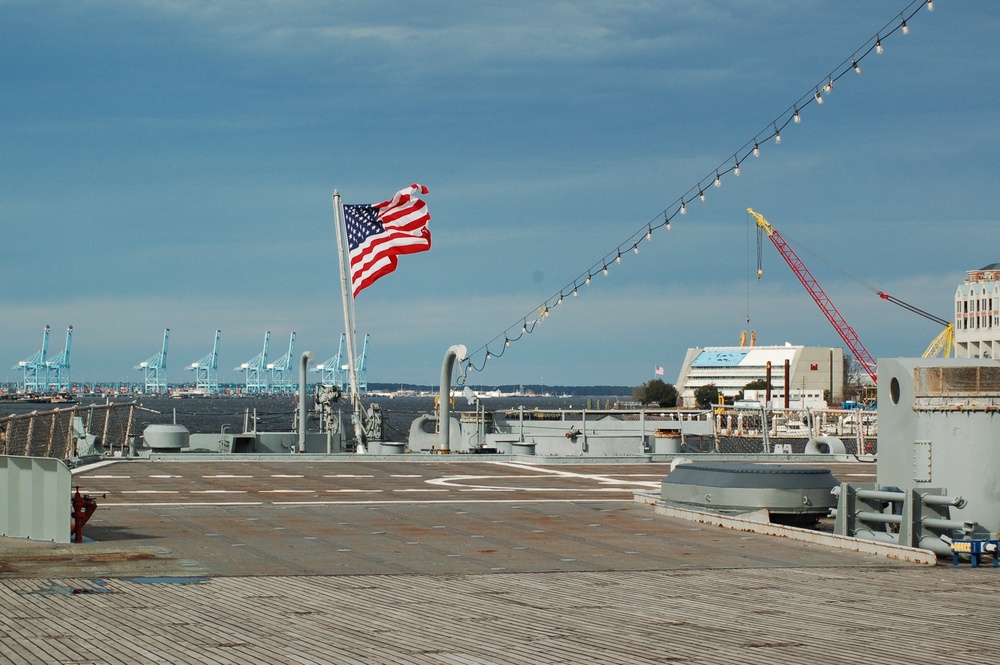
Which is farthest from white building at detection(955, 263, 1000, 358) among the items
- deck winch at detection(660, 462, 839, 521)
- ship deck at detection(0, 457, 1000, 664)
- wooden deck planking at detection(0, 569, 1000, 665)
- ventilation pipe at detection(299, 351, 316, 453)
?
wooden deck planking at detection(0, 569, 1000, 665)

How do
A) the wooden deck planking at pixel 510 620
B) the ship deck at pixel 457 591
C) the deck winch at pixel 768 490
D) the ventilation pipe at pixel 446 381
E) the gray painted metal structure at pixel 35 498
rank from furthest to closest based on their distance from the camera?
the ventilation pipe at pixel 446 381 → the deck winch at pixel 768 490 → the gray painted metal structure at pixel 35 498 → the ship deck at pixel 457 591 → the wooden deck planking at pixel 510 620

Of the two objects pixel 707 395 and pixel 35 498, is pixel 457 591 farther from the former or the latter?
pixel 707 395

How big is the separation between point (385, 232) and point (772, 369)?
6557 inches

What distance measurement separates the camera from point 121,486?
811 inches

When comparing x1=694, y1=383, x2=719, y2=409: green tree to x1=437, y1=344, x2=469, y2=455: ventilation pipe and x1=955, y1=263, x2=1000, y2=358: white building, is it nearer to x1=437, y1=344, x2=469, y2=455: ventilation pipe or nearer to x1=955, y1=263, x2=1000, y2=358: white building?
x1=955, y1=263, x2=1000, y2=358: white building

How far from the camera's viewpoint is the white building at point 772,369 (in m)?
187

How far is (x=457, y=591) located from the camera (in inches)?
413

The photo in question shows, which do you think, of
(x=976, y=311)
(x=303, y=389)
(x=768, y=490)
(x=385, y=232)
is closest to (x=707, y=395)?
(x=976, y=311)

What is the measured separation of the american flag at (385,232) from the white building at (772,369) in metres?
153

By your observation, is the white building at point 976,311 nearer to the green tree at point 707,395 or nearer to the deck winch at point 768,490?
the green tree at point 707,395

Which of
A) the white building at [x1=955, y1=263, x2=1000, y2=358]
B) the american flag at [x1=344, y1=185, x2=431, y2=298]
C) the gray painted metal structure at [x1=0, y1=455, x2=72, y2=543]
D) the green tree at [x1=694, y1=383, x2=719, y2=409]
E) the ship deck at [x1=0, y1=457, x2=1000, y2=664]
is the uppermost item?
the white building at [x1=955, y1=263, x2=1000, y2=358]

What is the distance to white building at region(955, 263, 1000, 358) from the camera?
12054 centimetres

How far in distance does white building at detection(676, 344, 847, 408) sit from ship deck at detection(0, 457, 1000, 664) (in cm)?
17039

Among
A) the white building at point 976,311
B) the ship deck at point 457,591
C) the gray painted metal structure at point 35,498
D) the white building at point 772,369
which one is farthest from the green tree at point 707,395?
the gray painted metal structure at point 35,498
